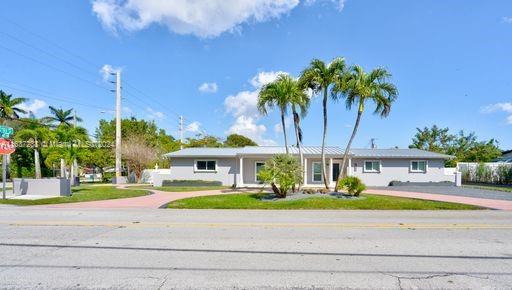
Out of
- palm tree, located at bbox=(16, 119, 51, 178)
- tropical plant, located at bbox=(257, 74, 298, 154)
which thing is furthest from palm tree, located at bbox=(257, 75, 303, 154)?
palm tree, located at bbox=(16, 119, 51, 178)

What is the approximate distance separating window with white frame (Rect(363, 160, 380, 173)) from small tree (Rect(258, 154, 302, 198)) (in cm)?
1301

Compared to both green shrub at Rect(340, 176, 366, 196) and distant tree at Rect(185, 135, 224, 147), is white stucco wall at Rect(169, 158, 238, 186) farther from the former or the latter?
distant tree at Rect(185, 135, 224, 147)

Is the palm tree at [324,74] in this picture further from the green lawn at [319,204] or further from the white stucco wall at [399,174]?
the white stucco wall at [399,174]

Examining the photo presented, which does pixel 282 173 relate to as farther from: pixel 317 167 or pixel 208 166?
pixel 208 166

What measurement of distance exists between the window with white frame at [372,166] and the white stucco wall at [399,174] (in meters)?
0.26

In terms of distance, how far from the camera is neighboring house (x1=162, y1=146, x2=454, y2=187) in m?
26.9

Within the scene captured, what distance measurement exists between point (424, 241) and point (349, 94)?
38.9ft

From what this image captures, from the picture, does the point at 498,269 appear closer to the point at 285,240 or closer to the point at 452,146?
the point at 285,240

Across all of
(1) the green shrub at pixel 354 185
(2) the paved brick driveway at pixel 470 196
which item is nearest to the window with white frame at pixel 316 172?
(2) the paved brick driveway at pixel 470 196

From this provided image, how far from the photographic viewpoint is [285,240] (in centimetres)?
734

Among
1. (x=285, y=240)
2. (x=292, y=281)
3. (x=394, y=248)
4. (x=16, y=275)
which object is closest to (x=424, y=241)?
(x=394, y=248)

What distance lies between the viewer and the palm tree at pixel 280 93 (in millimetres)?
17844

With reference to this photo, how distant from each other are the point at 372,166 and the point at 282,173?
48.0 ft

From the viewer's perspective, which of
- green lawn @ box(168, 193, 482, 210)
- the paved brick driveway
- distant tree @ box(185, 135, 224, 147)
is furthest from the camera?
distant tree @ box(185, 135, 224, 147)
